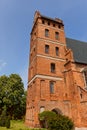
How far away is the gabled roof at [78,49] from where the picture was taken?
25417mm

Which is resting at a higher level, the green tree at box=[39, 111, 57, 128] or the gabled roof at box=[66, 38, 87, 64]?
the gabled roof at box=[66, 38, 87, 64]

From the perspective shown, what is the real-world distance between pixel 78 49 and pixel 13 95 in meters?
22.0

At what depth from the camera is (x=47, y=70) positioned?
23.5 m

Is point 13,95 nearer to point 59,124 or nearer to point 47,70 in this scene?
point 47,70

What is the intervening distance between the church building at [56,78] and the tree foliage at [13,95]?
1617 centimetres

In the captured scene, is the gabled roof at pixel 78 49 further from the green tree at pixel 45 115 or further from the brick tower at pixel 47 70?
the green tree at pixel 45 115

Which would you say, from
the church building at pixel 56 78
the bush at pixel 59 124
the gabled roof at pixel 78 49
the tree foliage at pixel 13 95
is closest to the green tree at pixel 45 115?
the church building at pixel 56 78

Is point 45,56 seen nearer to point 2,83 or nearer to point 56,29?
point 56,29

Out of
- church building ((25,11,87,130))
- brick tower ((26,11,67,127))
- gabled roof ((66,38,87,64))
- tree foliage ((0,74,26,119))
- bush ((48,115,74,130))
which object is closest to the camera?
bush ((48,115,74,130))

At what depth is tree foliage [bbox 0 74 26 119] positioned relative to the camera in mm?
39469

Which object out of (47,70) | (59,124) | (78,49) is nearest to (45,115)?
(59,124)

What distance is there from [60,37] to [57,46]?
2.60 metres

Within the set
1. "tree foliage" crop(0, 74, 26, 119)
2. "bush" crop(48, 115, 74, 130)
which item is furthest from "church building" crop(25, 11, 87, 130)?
"tree foliage" crop(0, 74, 26, 119)

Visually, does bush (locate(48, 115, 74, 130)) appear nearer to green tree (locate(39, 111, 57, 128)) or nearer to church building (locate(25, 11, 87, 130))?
green tree (locate(39, 111, 57, 128))
